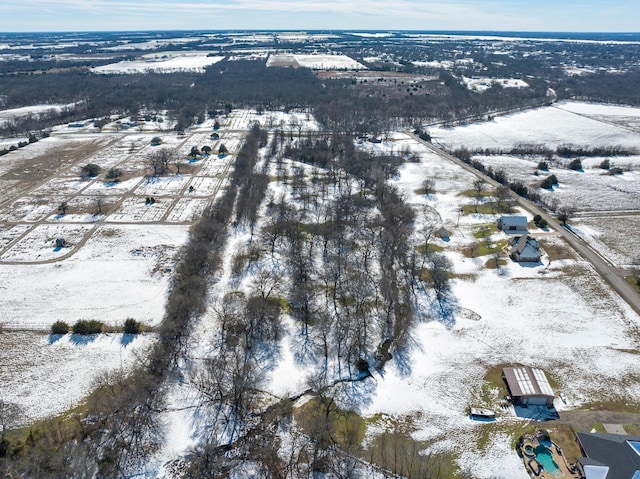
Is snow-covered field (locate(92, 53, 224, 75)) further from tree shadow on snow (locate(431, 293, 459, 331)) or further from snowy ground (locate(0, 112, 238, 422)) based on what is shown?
tree shadow on snow (locate(431, 293, 459, 331))

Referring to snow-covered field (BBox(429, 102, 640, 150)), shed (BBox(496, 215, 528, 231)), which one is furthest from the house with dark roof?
snow-covered field (BBox(429, 102, 640, 150))

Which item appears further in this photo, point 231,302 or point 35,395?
point 231,302

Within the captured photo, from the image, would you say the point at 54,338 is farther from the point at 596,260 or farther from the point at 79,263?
the point at 596,260

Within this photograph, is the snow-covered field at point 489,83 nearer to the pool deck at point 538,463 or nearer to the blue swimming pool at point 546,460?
the pool deck at point 538,463

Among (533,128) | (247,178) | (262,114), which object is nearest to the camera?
(247,178)

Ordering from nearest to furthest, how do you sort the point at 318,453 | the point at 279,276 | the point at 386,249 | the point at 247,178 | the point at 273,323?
the point at 318,453 → the point at 273,323 → the point at 279,276 → the point at 386,249 → the point at 247,178

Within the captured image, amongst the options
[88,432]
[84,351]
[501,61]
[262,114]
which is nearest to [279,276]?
[84,351]

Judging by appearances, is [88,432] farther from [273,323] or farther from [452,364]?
[452,364]
